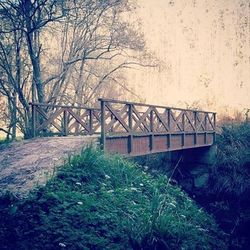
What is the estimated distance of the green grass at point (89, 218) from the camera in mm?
4691

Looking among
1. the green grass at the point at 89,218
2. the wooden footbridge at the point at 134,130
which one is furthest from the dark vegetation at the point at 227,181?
the green grass at the point at 89,218

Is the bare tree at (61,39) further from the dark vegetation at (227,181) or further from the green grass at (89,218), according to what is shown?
the green grass at (89,218)

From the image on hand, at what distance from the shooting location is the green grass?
15.4 ft

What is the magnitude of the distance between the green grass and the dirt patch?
0.47 metres

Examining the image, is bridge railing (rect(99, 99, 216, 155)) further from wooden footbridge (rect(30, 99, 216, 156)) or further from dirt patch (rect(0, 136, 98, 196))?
dirt patch (rect(0, 136, 98, 196))

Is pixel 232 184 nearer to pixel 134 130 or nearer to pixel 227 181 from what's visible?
pixel 227 181

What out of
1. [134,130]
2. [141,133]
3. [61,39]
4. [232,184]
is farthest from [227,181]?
[61,39]

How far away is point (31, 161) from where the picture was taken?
7.94m

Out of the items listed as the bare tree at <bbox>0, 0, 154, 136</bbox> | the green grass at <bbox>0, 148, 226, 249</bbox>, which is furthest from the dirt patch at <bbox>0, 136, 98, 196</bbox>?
the bare tree at <bbox>0, 0, 154, 136</bbox>

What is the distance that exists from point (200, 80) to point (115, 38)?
14.3m

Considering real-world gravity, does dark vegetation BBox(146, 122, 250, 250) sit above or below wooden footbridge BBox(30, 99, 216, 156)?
below

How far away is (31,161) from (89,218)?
128 inches

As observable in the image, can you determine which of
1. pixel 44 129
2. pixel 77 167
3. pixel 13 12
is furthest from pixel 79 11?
pixel 77 167

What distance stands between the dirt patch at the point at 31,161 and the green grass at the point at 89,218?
468mm
